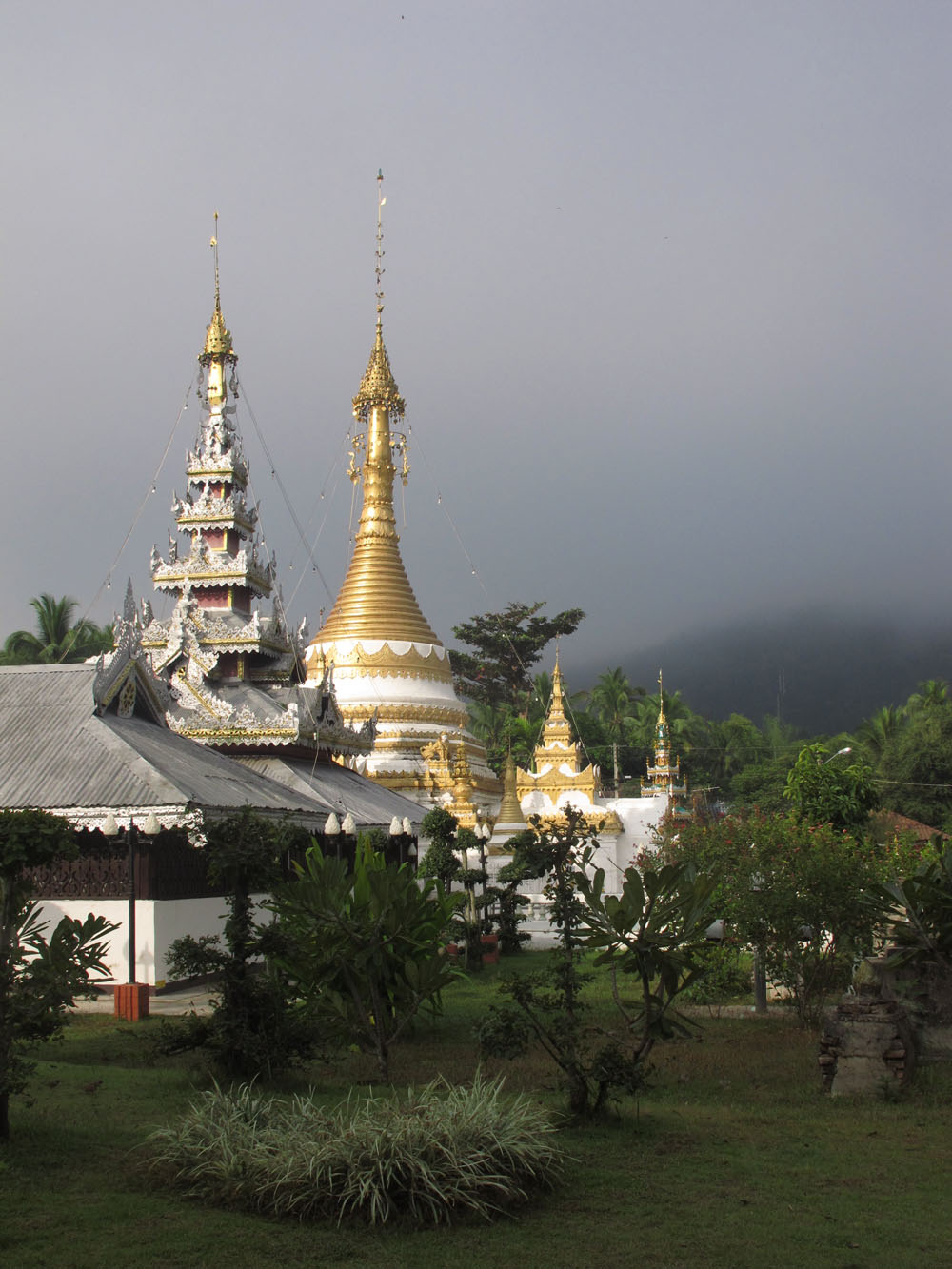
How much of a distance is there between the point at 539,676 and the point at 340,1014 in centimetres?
6859

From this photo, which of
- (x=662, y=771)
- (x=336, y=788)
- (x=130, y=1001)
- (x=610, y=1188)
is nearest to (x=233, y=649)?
(x=336, y=788)

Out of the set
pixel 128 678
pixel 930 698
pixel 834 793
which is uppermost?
pixel 930 698

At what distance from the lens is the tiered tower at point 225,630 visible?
96.2 ft

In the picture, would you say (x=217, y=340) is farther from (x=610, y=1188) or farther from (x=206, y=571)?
(x=610, y=1188)

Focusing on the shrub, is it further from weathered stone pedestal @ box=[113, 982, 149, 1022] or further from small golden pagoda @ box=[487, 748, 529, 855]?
small golden pagoda @ box=[487, 748, 529, 855]

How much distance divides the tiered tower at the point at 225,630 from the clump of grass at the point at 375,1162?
20.6m

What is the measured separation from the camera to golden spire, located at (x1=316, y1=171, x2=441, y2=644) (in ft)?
154

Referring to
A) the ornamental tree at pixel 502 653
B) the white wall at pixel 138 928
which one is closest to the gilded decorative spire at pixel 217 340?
the white wall at pixel 138 928

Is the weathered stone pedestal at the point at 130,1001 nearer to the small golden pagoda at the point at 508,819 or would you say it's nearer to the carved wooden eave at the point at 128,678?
the carved wooden eave at the point at 128,678

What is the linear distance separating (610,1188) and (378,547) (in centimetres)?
4100

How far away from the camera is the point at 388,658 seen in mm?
45500

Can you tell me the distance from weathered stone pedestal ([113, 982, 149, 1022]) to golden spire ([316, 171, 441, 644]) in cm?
2988

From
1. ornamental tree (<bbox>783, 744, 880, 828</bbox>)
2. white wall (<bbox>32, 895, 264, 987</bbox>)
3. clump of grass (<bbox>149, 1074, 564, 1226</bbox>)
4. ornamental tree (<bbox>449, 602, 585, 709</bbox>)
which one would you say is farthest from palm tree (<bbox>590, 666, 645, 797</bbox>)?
clump of grass (<bbox>149, 1074, 564, 1226</bbox>)

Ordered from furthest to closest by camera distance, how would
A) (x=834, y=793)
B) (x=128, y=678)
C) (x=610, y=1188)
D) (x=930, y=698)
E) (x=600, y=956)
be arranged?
(x=930, y=698)
(x=834, y=793)
(x=128, y=678)
(x=600, y=956)
(x=610, y=1188)
